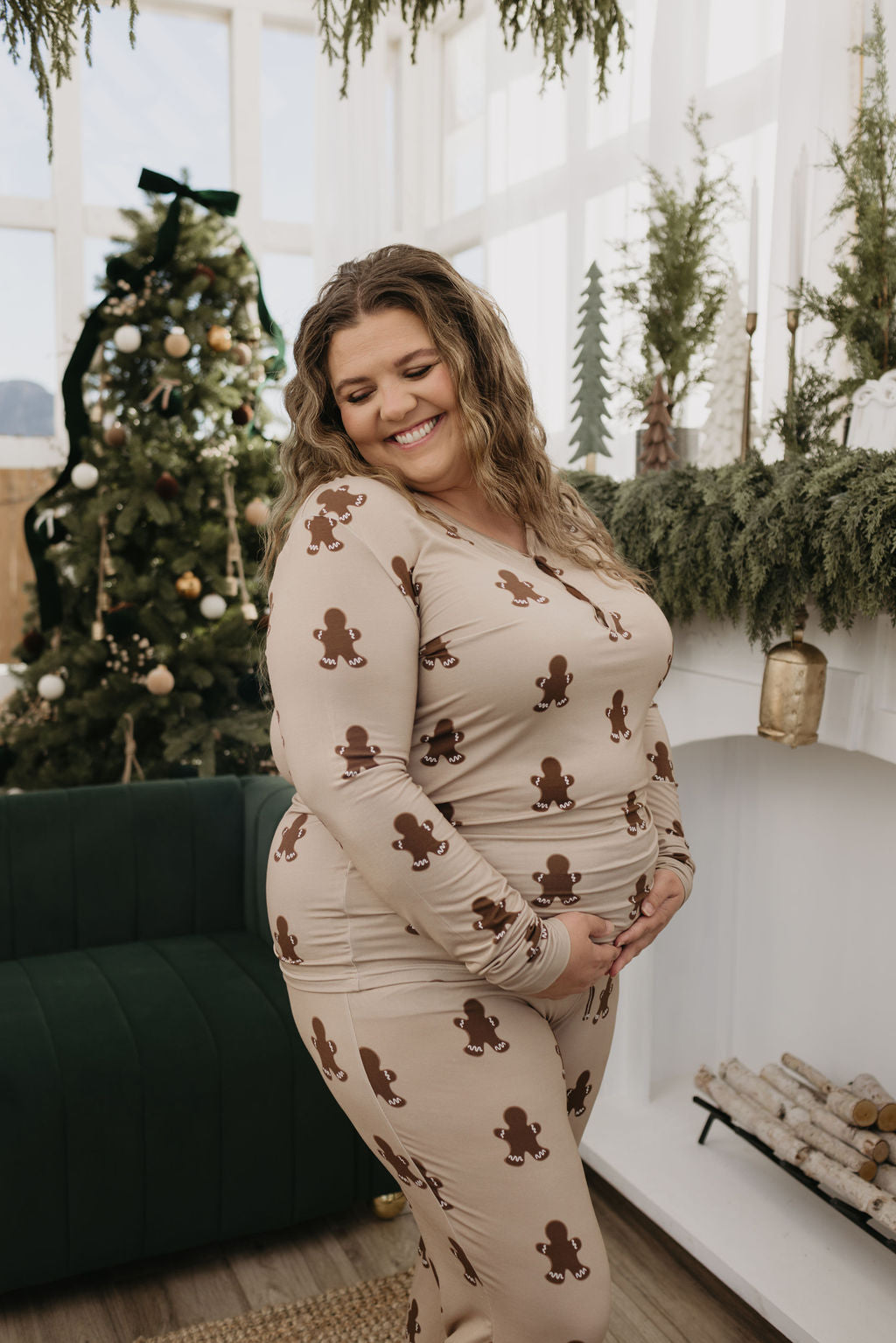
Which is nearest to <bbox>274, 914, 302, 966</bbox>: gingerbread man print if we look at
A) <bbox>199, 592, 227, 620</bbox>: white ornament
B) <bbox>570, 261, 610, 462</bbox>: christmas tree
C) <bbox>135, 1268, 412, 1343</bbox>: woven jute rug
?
<bbox>135, 1268, 412, 1343</bbox>: woven jute rug

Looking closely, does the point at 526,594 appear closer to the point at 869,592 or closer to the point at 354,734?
the point at 354,734

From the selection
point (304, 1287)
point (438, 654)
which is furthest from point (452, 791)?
point (304, 1287)

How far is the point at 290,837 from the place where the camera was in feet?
4.03

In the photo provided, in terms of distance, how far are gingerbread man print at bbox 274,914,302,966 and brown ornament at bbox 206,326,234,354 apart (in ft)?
7.40

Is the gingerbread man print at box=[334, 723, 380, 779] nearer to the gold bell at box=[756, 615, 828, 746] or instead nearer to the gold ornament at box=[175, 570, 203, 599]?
the gold bell at box=[756, 615, 828, 746]

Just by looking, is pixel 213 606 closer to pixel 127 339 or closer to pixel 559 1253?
pixel 127 339

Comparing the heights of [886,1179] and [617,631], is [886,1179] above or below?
below

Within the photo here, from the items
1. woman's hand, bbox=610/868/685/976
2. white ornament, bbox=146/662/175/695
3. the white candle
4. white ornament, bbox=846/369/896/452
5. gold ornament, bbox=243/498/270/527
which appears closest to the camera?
woman's hand, bbox=610/868/685/976

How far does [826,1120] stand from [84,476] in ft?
7.78

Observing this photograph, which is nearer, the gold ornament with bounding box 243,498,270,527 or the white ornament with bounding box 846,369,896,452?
the white ornament with bounding box 846,369,896,452

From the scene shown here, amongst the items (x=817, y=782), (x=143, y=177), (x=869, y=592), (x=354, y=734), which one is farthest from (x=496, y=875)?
(x=143, y=177)

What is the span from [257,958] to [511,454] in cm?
135

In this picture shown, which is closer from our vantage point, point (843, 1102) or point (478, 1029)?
point (478, 1029)

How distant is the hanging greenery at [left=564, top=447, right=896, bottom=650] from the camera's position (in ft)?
5.12
